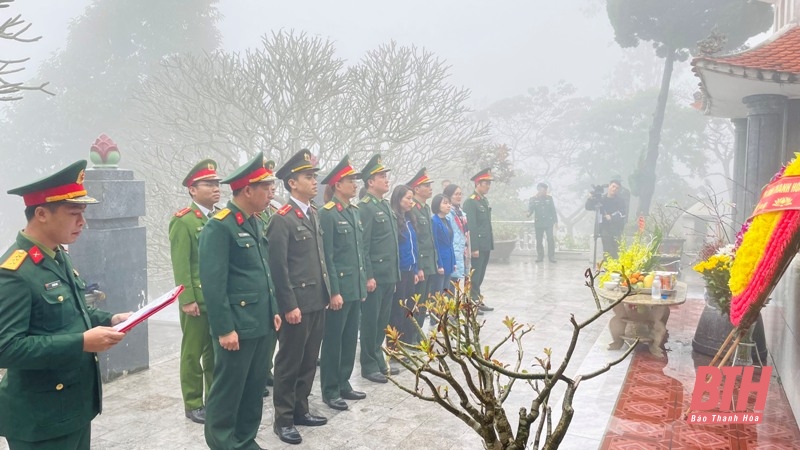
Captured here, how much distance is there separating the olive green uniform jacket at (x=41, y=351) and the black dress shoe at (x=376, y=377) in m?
3.31

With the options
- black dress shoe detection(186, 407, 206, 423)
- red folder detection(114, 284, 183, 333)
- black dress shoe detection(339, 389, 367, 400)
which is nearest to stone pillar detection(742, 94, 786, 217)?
black dress shoe detection(339, 389, 367, 400)

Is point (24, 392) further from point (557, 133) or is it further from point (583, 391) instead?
point (557, 133)

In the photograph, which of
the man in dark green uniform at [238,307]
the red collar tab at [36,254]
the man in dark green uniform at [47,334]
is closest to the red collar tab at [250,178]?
the man in dark green uniform at [238,307]

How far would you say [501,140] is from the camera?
48.7m

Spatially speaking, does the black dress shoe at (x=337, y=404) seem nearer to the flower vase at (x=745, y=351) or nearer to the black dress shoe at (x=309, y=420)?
the black dress shoe at (x=309, y=420)

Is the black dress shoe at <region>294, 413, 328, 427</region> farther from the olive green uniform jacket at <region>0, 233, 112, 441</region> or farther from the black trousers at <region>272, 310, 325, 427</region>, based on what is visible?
the olive green uniform jacket at <region>0, 233, 112, 441</region>

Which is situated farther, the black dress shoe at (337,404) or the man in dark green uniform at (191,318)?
the black dress shoe at (337,404)

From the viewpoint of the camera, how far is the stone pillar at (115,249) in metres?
5.60

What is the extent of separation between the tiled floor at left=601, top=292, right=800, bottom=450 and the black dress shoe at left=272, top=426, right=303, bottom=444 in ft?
7.23

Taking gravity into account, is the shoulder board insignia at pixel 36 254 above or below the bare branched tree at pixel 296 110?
below

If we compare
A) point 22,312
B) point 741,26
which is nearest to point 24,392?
point 22,312

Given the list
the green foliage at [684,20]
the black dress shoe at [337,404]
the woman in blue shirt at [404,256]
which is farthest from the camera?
the green foliage at [684,20]

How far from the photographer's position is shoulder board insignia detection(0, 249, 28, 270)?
245cm

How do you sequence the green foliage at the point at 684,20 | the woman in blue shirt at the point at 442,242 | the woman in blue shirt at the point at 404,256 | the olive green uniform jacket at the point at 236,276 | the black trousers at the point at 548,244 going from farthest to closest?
1. the green foliage at the point at 684,20
2. the black trousers at the point at 548,244
3. the woman in blue shirt at the point at 442,242
4. the woman in blue shirt at the point at 404,256
5. the olive green uniform jacket at the point at 236,276
